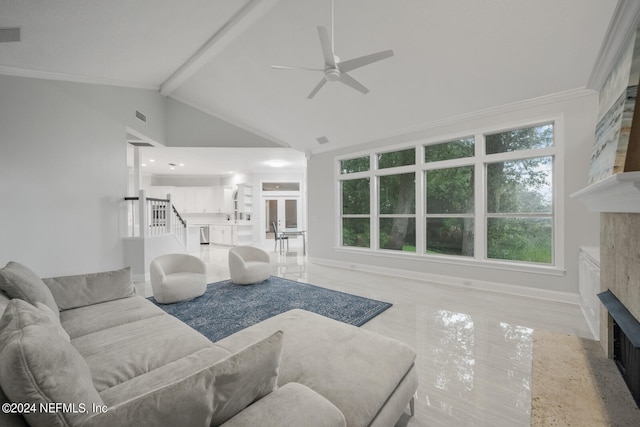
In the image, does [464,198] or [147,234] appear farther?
[147,234]

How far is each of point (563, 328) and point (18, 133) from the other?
7.26 metres

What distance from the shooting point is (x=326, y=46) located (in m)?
2.47

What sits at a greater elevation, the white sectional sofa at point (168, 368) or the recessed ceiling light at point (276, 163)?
the recessed ceiling light at point (276, 163)

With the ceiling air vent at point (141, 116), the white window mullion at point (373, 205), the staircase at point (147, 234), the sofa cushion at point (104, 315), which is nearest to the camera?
the sofa cushion at point (104, 315)

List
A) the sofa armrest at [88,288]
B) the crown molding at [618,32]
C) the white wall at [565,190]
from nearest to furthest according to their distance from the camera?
the crown molding at [618,32], the sofa armrest at [88,288], the white wall at [565,190]

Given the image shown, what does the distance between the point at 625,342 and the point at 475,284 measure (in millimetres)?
2728

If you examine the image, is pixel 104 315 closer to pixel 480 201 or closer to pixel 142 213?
pixel 142 213

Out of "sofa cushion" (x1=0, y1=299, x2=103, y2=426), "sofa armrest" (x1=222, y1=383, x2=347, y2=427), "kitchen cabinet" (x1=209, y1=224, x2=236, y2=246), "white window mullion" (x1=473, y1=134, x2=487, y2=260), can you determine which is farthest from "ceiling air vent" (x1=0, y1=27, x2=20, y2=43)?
"kitchen cabinet" (x1=209, y1=224, x2=236, y2=246)

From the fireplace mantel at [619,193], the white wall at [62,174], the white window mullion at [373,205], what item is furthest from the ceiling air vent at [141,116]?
the fireplace mantel at [619,193]

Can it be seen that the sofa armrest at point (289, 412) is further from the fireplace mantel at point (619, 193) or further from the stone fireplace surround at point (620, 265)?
the stone fireplace surround at point (620, 265)

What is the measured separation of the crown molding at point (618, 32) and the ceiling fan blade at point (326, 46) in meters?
2.26

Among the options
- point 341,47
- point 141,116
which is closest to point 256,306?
point 341,47

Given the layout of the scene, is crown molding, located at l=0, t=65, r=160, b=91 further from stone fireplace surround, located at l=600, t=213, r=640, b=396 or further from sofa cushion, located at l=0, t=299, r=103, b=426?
stone fireplace surround, located at l=600, t=213, r=640, b=396

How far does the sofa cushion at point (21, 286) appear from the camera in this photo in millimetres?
1788
